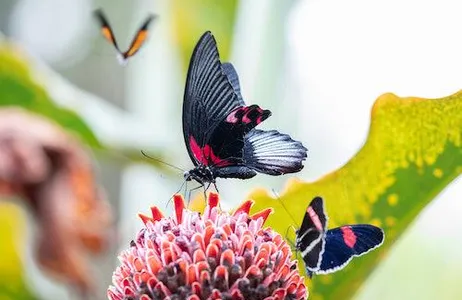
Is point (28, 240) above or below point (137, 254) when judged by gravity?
above

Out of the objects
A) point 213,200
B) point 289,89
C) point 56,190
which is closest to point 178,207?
point 213,200

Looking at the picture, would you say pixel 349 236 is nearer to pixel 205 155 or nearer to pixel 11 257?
pixel 205 155

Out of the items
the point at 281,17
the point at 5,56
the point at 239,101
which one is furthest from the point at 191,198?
the point at 5,56

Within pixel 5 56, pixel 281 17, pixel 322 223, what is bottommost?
pixel 322 223

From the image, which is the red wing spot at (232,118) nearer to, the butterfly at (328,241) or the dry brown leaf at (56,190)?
the butterfly at (328,241)

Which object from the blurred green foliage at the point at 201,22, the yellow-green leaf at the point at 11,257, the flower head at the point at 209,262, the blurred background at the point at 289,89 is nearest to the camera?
the flower head at the point at 209,262

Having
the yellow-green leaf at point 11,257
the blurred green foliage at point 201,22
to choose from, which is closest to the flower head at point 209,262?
the blurred green foliage at point 201,22

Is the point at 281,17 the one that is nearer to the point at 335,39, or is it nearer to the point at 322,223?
the point at 335,39
